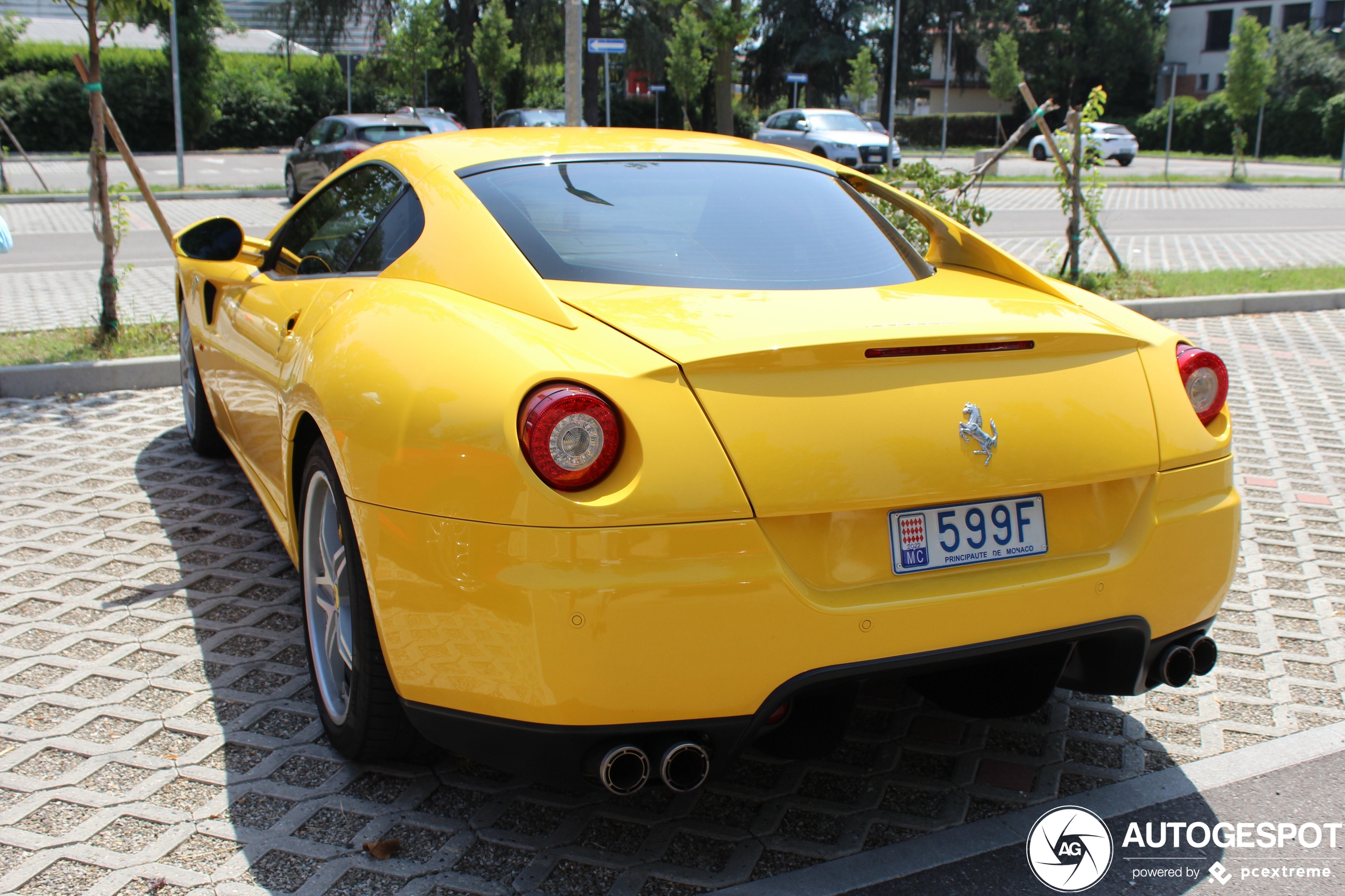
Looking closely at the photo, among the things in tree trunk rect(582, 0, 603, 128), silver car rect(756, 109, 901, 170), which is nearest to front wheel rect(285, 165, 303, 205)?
silver car rect(756, 109, 901, 170)

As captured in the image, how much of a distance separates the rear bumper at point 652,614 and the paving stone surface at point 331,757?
1.47ft

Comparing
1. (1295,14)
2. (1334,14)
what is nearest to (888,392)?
(1334,14)

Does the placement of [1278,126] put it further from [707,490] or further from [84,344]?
[707,490]

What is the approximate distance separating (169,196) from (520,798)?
21354mm

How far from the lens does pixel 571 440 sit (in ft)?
6.73

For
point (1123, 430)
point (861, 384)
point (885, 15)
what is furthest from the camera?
point (885, 15)

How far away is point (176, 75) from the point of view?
2216 cm

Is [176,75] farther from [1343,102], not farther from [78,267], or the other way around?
[1343,102]

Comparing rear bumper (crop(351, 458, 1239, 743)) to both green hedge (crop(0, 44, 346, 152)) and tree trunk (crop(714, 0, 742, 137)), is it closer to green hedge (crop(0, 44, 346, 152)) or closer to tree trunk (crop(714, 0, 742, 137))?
tree trunk (crop(714, 0, 742, 137))

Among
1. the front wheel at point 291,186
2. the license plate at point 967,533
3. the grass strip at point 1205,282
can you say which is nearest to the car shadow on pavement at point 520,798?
the license plate at point 967,533

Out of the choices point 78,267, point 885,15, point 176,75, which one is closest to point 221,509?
point 78,267

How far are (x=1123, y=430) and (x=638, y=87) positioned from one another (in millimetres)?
51509

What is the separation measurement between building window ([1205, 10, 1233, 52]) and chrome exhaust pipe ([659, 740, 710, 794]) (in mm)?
69704

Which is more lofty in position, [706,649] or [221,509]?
[706,649]
